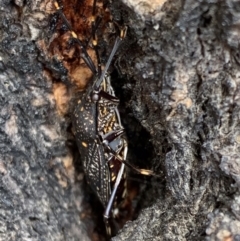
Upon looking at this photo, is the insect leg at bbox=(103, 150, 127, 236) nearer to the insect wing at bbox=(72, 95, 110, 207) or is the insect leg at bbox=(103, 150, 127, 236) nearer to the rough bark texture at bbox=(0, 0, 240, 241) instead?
the insect wing at bbox=(72, 95, 110, 207)

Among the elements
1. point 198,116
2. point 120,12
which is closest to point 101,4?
point 120,12

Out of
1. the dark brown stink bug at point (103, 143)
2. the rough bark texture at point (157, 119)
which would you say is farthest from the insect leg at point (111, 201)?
the rough bark texture at point (157, 119)

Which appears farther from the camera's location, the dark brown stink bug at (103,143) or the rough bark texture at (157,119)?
the dark brown stink bug at (103,143)

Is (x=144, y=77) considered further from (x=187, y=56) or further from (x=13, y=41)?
(x=13, y=41)

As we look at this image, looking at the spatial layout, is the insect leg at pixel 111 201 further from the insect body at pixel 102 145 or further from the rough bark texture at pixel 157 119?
the rough bark texture at pixel 157 119

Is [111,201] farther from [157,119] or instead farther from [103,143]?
[157,119]
